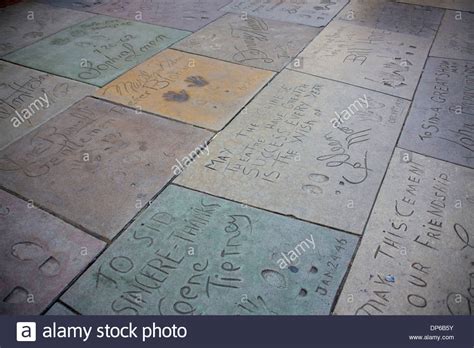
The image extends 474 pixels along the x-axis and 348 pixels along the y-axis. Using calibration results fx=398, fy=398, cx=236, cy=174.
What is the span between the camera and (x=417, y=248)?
124 inches

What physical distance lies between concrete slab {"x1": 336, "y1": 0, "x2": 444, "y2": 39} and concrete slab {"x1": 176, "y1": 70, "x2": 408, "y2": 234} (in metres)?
2.55

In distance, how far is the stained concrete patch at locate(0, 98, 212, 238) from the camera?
3.45 m

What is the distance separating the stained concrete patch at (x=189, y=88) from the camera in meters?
4.69

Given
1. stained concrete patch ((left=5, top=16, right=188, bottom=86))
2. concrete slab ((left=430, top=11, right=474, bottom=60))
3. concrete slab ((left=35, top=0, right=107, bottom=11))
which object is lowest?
stained concrete patch ((left=5, top=16, right=188, bottom=86))

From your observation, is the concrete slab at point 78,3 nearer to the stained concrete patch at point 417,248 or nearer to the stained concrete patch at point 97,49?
the stained concrete patch at point 97,49

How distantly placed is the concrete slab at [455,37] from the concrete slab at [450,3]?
0.32 meters

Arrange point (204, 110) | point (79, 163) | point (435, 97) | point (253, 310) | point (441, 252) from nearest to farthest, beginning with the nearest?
point (253, 310) < point (441, 252) < point (79, 163) < point (204, 110) < point (435, 97)

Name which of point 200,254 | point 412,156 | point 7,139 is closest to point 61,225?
point 200,254

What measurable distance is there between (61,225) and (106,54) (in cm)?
336

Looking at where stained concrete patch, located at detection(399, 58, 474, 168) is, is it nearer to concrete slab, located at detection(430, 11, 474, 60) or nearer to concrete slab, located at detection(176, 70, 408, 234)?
concrete slab, located at detection(176, 70, 408, 234)

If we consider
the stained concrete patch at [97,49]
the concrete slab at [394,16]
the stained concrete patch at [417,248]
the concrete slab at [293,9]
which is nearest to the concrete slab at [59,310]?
the stained concrete patch at [417,248]

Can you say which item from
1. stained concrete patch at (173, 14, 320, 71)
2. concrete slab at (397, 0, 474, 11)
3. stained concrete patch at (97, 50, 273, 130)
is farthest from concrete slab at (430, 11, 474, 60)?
stained concrete patch at (97, 50, 273, 130)

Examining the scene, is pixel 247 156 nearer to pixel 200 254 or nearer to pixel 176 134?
pixel 176 134

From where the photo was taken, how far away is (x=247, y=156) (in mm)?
4043
